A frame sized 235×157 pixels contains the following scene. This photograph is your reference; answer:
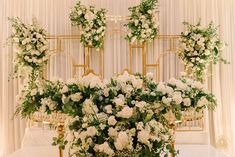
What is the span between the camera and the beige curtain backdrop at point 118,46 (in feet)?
21.3

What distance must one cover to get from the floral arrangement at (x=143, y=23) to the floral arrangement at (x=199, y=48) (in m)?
0.46

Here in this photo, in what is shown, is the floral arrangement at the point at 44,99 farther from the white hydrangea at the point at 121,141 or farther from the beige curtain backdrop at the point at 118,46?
the beige curtain backdrop at the point at 118,46

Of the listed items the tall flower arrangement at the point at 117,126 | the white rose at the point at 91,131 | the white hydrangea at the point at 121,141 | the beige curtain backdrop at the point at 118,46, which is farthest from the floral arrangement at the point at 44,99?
the beige curtain backdrop at the point at 118,46

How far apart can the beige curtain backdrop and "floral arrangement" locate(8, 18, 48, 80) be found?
0.43m

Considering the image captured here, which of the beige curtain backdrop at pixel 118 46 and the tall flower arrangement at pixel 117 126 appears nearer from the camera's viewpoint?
the tall flower arrangement at pixel 117 126

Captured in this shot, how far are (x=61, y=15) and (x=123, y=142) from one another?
4914 millimetres

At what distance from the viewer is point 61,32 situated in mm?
6543

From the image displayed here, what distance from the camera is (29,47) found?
5934mm

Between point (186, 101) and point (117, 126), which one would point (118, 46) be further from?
point (117, 126)

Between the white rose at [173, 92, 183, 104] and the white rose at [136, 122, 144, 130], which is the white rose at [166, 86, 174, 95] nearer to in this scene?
the white rose at [173, 92, 183, 104]

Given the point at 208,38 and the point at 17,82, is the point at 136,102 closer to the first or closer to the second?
the point at 208,38

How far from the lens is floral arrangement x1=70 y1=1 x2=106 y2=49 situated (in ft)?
20.0

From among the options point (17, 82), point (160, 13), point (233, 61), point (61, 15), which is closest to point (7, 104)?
point (17, 82)

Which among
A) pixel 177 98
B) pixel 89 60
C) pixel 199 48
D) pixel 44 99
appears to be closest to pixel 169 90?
pixel 177 98
